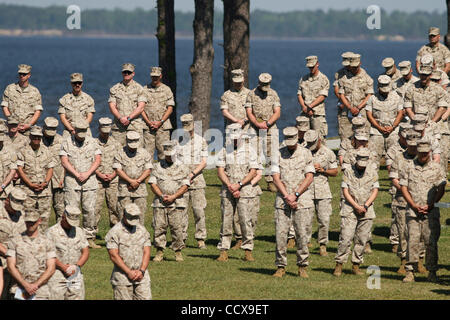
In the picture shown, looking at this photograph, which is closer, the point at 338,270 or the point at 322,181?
the point at 338,270

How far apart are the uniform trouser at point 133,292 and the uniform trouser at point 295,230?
3.85 m

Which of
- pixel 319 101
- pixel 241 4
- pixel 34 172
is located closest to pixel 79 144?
pixel 34 172

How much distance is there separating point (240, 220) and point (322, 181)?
182 centimetres

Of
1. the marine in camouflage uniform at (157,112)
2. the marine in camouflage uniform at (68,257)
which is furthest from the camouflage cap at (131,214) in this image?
the marine in camouflage uniform at (157,112)

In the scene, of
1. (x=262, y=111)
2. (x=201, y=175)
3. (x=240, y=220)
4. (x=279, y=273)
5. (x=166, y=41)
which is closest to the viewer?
(x=279, y=273)

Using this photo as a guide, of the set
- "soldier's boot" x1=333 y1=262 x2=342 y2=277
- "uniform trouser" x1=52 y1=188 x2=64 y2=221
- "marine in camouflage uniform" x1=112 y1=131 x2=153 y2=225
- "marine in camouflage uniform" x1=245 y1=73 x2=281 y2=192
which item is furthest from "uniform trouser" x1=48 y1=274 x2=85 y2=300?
"marine in camouflage uniform" x1=245 y1=73 x2=281 y2=192

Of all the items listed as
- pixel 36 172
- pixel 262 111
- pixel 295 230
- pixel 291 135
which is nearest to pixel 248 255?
pixel 295 230

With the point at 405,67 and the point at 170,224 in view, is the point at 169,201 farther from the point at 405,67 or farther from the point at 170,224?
the point at 405,67

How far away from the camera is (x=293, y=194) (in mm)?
18781

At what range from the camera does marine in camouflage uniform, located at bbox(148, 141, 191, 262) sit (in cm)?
2023

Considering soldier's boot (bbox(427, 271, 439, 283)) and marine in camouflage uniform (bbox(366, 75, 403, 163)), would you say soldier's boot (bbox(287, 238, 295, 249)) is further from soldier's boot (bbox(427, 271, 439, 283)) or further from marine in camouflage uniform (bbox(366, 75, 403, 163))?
soldier's boot (bbox(427, 271, 439, 283))

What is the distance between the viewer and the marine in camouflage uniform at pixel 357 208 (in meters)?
19.1

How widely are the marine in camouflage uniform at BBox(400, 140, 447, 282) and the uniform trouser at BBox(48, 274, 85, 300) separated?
6.28 meters

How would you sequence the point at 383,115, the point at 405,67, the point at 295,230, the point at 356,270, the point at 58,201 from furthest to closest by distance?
the point at 405,67 < the point at 383,115 < the point at 58,201 < the point at 356,270 < the point at 295,230
